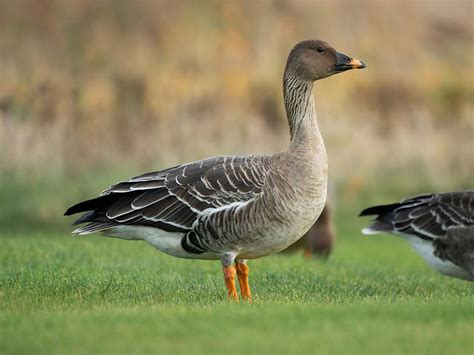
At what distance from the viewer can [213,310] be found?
24.1 feet

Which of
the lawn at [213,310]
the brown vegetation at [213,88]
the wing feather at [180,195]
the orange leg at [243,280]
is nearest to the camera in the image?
the lawn at [213,310]

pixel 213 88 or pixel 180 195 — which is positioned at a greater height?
pixel 213 88

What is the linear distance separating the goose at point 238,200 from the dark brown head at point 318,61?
0.01 m

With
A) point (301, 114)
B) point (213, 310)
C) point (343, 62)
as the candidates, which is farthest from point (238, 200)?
point (343, 62)

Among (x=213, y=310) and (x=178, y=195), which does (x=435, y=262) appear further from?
(x=213, y=310)

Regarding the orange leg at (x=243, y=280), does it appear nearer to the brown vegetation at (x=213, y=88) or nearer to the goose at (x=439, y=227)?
the goose at (x=439, y=227)

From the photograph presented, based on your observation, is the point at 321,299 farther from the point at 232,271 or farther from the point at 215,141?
the point at 215,141

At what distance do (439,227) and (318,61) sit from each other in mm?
2367

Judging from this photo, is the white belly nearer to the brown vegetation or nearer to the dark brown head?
the dark brown head

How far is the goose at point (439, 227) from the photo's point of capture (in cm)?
986

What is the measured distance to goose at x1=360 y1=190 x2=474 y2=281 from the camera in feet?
32.3

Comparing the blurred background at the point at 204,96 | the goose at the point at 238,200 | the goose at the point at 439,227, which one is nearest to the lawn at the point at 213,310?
the goose at the point at 439,227

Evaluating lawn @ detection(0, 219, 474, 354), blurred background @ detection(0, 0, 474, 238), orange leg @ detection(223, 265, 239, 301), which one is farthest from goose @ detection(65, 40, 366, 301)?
blurred background @ detection(0, 0, 474, 238)

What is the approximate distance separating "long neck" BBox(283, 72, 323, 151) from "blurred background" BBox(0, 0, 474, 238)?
11.2m
